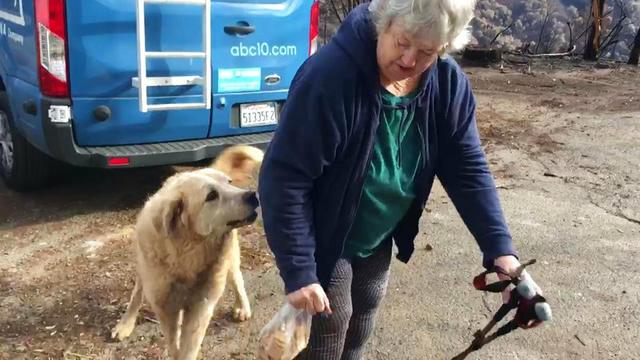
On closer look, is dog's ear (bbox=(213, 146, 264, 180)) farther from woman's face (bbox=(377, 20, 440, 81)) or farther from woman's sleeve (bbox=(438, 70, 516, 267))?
woman's face (bbox=(377, 20, 440, 81))

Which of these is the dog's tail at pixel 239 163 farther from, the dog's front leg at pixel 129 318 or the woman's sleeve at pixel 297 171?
the woman's sleeve at pixel 297 171

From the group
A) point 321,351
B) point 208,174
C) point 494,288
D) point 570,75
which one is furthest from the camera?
point 570,75

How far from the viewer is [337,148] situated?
1791 mm

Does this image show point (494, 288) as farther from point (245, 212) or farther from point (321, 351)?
point (245, 212)

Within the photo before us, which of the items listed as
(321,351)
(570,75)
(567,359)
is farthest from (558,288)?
(570,75)

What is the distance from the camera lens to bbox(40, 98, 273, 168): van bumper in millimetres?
4125

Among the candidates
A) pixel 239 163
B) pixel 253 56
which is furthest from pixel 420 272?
pixel 253 56

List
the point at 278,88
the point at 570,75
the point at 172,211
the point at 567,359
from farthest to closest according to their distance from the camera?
the point at 570,75
the point at 278,88
the point at 567,359
the point at 172,211

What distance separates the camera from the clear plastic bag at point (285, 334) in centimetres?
185

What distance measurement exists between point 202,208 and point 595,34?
1453 centimetres

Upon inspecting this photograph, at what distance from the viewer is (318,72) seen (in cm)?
174

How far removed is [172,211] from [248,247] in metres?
1.66

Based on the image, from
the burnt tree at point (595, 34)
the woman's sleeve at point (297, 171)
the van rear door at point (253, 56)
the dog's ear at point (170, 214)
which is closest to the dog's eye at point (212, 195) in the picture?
the dog's ear at point (170, 214)

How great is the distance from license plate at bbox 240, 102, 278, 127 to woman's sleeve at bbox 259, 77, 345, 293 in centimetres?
315
